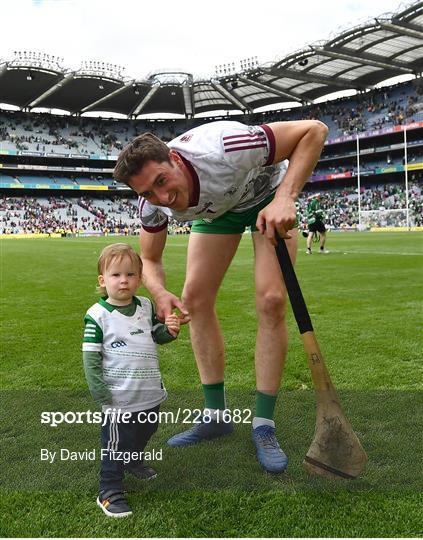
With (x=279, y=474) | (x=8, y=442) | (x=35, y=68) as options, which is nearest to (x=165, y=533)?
(x=279, y=474)

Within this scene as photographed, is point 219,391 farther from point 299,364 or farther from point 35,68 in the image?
point 35,68

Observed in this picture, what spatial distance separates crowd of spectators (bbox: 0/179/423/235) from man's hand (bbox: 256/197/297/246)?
45898mm

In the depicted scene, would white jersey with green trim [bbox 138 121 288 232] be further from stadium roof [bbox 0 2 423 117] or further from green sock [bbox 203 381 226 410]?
stadium roof [bbox 0 2 423 117]

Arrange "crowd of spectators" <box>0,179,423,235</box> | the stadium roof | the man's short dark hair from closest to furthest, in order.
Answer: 1. the man's short dark hair
2. the stadium roof
3. "crowd of spectators" <box>0,179,423,235</box>

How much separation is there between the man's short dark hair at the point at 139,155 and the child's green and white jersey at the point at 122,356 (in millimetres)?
648

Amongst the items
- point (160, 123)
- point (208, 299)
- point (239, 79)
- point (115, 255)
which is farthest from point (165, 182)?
point (160, 123)

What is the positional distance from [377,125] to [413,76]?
5.84 metres

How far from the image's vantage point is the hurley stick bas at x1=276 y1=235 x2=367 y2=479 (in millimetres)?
2387

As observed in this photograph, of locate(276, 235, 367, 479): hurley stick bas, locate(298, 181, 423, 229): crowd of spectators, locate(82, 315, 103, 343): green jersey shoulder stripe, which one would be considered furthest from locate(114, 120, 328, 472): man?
locate(298, 181, 423, 229): crowd of spectators

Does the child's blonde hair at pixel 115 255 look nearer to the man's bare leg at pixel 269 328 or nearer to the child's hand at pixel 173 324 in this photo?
the child's hand at pixel 173 324

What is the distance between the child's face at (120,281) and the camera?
7.95ft

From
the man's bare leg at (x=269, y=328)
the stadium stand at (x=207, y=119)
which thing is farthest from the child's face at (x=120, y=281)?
the stadium stand at (x=207, y=119)

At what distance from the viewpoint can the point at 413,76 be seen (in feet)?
173

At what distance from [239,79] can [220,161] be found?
5494 centimetres
